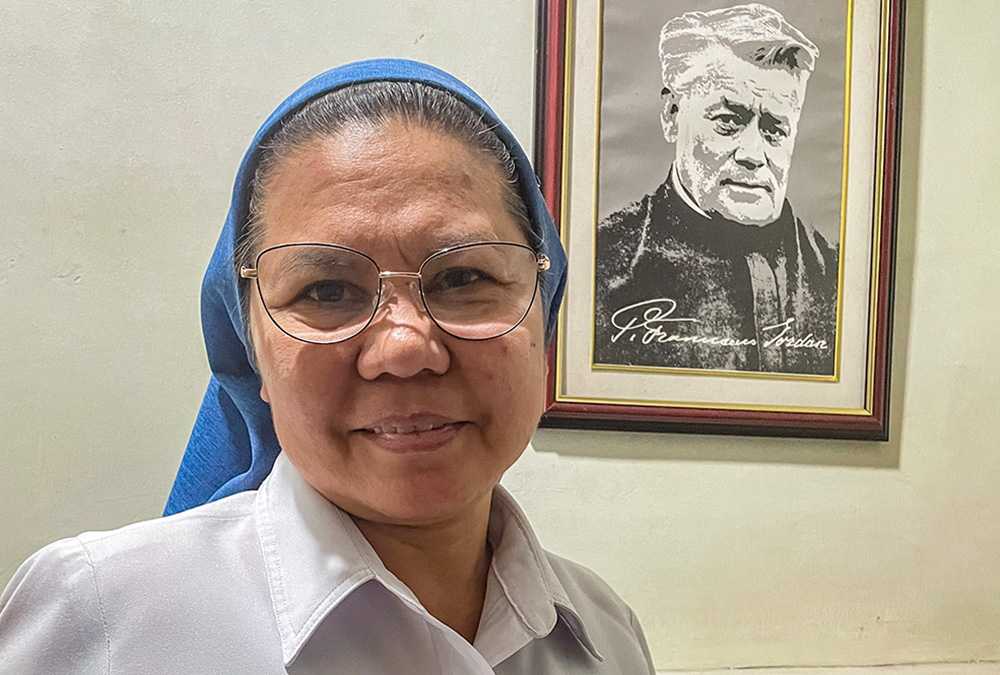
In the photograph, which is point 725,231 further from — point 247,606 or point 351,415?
point 247,606

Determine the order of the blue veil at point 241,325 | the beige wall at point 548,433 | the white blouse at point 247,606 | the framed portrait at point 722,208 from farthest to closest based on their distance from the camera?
1. the framed portrait at point 722,208
2. the beige wall at point 548,433
3. the blue veil at point 241,325
4. the white blouse at point 247,606

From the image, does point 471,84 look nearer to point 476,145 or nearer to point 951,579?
point 476,145

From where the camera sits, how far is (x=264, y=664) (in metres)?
0.66

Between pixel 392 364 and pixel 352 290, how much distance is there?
0.08m

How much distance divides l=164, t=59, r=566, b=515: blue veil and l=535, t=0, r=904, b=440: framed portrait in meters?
0.53

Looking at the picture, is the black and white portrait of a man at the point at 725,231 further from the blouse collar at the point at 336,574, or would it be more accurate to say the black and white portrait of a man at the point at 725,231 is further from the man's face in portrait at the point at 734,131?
the blouse collar at the point at 336,574

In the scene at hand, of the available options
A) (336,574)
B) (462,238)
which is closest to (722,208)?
(462,238)

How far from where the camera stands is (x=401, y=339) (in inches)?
26.8

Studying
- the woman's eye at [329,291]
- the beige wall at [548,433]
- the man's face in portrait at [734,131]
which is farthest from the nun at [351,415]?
the man's face in portrait at [734,131]

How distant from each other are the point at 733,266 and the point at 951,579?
70 cm

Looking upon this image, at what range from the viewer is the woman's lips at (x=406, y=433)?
0.70 metres

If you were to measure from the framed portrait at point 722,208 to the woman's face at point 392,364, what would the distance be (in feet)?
2.28

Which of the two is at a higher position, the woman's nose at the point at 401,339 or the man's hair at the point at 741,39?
the man's hair at the point at 741,39

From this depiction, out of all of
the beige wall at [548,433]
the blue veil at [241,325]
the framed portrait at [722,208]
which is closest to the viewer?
the blue veil at [241,325]
